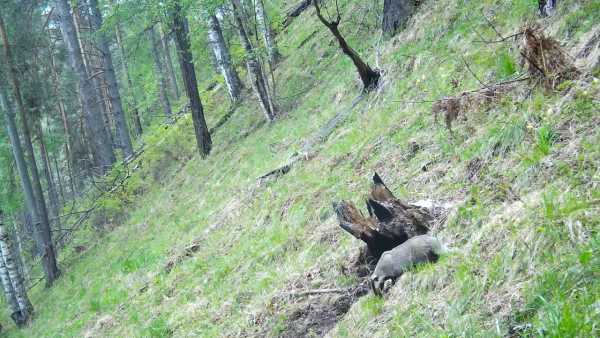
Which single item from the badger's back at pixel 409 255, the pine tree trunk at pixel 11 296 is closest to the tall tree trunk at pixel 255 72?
the pine tree trunk at pixel 11 296

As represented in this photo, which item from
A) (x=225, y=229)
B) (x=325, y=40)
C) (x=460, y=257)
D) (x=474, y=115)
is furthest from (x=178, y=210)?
(x=460, y=257)

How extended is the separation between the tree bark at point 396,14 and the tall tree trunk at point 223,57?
617 centimetres

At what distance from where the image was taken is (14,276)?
49.0 feet

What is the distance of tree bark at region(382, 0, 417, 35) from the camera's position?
10.7m

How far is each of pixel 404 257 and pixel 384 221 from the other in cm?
54

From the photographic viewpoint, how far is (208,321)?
21.9 ft

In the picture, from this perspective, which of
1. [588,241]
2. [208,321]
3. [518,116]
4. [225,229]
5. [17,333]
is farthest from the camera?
[17,333]

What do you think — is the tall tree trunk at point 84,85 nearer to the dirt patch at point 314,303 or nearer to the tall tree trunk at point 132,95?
the tall tree trunk at point 132,95

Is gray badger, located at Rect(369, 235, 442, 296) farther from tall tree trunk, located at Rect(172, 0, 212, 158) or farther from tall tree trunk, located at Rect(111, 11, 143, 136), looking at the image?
tall tree trunk, located at Rect(111, 11, 143, 136)

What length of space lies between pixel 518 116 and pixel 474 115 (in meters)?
0.79

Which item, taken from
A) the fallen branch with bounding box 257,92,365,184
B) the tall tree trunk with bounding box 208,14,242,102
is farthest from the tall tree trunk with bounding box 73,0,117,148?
the fallen branch with bounding box 257,92,365,184

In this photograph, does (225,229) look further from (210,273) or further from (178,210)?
(178,210)

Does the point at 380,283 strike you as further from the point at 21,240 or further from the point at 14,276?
the point at 21,240

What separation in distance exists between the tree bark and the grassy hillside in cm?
29
